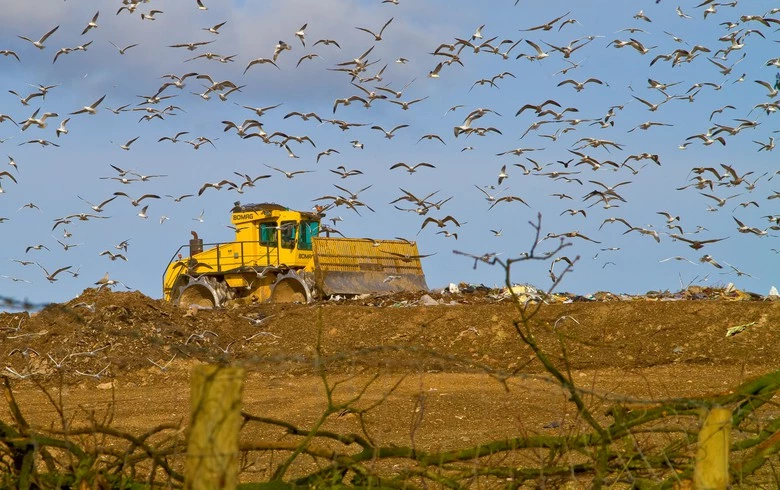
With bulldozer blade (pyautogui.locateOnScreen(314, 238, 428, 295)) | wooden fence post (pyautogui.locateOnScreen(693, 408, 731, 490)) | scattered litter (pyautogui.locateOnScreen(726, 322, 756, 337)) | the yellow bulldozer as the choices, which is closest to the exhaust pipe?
the yellow bulldozer

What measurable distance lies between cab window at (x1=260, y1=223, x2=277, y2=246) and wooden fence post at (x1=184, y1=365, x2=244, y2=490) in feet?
70.5

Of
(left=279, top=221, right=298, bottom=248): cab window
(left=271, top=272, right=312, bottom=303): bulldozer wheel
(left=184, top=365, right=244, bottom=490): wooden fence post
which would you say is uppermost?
(left=279, top=221, right=298, bottom=248): cab window

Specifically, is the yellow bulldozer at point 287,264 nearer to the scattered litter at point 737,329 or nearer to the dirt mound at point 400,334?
the dirt mound at point 400,334

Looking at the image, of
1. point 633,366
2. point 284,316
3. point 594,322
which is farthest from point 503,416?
point 284,316

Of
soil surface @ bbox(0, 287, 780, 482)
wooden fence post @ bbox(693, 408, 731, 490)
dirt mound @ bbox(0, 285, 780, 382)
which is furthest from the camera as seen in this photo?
dirt mound @ bbox(0, 285, 780, 382)

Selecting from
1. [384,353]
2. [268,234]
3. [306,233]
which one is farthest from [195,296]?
[384,353]

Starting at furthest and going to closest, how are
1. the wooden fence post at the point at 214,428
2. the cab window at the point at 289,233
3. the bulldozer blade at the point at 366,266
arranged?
the cab window at the point at 289,233, the bulldozer blade at the point at 366,266, the wooden fence post at the point at 214,428

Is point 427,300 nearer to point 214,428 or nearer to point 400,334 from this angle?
point 400,334

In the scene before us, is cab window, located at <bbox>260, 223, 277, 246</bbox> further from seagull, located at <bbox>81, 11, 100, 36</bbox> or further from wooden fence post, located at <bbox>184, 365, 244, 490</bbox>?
wooden fence post, located at <bbox>184, 365, 244, 490</bbox>

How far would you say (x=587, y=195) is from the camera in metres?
18.5

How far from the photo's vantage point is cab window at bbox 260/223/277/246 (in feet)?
79.2

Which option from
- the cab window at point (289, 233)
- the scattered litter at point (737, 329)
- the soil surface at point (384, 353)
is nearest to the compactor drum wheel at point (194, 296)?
the cab window at point (289, 233)

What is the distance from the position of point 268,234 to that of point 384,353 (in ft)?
36.0

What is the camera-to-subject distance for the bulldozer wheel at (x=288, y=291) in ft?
77.9
